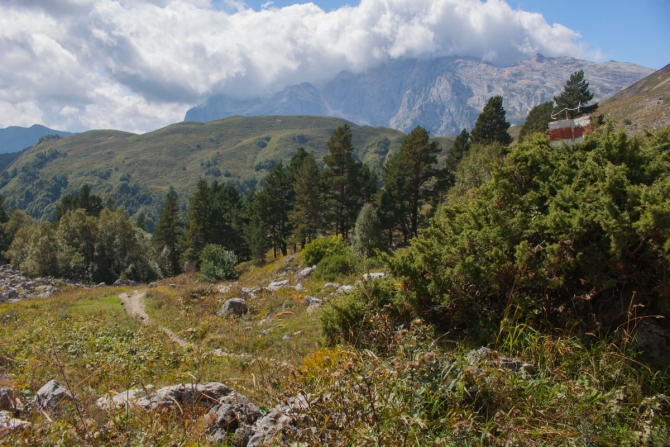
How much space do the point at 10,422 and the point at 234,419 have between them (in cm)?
189

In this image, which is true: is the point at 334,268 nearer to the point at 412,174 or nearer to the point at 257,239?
the point at 412,174

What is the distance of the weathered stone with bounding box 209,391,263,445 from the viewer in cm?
314

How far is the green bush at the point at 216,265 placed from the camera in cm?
2941

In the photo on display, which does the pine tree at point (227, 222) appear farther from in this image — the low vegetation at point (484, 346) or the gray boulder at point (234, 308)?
the low vegetation at point (484, 346)

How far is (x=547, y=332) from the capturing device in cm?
404

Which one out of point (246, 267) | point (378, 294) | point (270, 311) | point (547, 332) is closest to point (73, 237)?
point (246, 267)

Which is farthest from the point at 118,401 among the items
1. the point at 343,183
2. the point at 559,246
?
the point at 343,183

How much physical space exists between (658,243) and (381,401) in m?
3.32

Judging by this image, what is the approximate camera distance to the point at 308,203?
3847cm

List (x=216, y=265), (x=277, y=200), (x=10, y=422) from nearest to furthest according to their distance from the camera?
(x=10, y=422) → (x=216, y=265) → (x=277, y=200)

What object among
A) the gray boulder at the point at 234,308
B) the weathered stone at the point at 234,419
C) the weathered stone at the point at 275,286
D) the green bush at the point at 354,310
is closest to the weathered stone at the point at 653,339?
the green bush at the point at 354,310

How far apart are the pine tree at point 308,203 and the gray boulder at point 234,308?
23201 millimetres

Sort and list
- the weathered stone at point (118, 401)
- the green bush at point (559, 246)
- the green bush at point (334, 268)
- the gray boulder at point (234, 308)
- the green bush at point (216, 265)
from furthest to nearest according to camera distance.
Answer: the green bush at point (216, 265) → the green bush at point (334, 268) → the gray boulder at point (234, 308) → the green bush at point (559, 246) → the weathered stone at point (118, 401)

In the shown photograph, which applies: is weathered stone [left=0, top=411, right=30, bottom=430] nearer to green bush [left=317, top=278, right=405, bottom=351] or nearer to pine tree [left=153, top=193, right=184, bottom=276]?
green bush [left=317, top=278, right=405, bottom=351]
